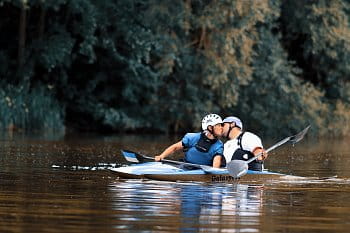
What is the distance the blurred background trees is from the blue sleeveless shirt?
66.5 feet

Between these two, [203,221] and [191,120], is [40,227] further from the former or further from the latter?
[191,120]

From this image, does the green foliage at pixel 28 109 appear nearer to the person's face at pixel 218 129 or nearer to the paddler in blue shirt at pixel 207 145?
the paddler in blue shirt at pixel 207 145

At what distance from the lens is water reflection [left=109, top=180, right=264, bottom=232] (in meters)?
12.3

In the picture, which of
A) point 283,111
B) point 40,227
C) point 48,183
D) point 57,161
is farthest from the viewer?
point 283,111

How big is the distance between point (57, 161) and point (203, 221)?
11362mm

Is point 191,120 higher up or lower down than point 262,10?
lower down

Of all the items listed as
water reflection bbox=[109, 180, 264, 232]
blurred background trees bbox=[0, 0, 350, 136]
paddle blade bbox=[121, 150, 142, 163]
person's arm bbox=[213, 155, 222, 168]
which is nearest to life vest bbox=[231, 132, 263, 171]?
person's arm bbox=[213, 155, 222, 168]

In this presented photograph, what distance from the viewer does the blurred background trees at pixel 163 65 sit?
136 ft

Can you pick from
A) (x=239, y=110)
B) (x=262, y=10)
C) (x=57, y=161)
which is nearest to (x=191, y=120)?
(x=239, y=110)

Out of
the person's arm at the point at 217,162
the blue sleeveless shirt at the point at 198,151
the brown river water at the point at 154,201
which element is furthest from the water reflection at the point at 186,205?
the blue sleeveless shirt at the point at 198,151

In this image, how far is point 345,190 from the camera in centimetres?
1781

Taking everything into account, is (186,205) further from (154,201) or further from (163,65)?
(163,65)

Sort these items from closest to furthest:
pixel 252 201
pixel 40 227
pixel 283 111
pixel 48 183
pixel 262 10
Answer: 1. pixel 40 227
2. pixel 252 201
3. pixel 48 183
4. pixel 262 10
5. pixel 283 111

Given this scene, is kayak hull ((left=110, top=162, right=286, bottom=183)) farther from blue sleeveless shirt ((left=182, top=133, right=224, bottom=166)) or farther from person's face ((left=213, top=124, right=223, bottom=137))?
person's face ((left=213, top=124, right=223, bottom=137))
